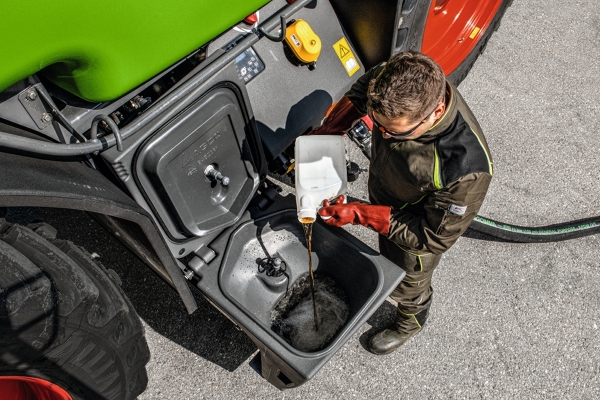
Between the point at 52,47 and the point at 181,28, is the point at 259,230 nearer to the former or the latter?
the point at 181,28

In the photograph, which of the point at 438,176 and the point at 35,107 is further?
the point at 438,176

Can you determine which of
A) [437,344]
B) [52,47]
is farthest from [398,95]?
[437,344]

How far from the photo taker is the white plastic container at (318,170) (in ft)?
5.75

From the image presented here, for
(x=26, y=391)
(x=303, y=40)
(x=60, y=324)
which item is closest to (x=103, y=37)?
(x=60, y=324)

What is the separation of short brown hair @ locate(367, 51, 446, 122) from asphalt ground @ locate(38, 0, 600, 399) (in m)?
1.07

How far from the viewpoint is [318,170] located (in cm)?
178

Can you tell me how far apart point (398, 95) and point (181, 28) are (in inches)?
24.3

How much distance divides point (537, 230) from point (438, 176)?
1075 millimetres

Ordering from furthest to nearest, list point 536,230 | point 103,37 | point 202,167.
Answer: point 536,230
point 202,167
point 103,37

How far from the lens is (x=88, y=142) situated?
1292 millimetres

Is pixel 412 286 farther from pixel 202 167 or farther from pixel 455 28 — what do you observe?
pixel 455 28

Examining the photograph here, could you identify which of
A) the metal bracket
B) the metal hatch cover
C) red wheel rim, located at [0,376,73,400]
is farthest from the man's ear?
red wheel rim, located at [0,376,73,400]

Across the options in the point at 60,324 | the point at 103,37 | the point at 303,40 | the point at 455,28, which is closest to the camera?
the point at 103,37

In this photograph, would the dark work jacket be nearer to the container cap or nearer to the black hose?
the container cap
